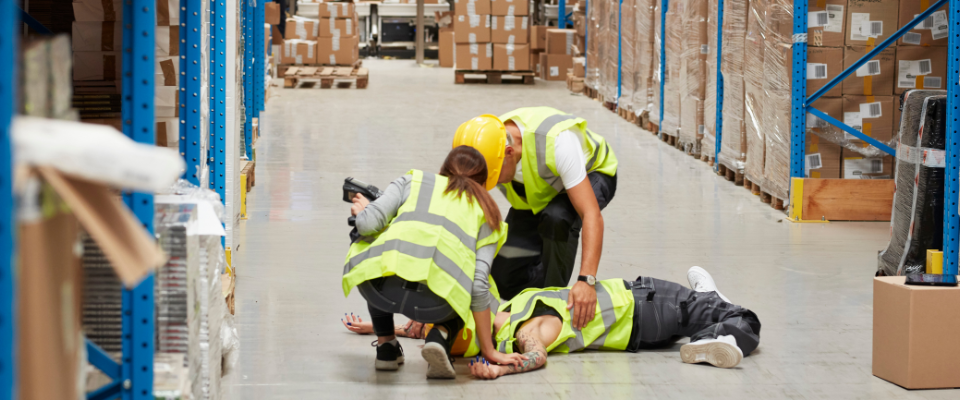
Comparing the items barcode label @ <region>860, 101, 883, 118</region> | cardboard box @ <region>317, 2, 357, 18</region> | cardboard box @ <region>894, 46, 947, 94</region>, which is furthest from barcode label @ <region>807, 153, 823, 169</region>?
cardboard box @ <region>317, 2, 357, 18</region>

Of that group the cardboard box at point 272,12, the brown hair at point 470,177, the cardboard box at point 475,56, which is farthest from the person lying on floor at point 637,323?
the cardboard box at point 475,56

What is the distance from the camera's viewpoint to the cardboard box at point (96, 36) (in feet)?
9.80

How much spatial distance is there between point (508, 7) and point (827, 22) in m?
10.2

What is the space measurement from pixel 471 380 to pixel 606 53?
34.3 feet

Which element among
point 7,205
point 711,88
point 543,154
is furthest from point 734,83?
point 7,205

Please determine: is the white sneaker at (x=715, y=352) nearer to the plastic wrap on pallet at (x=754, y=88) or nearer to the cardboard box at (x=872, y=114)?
the cardboard box at (x=872, y=114)

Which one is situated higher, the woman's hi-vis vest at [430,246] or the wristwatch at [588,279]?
the woman's hi-vis vest at [430,246]

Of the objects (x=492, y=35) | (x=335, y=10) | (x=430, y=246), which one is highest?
(x=335, y=10)

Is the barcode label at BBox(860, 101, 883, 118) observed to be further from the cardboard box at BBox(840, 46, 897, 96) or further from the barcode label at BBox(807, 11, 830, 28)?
the barcode label at BBox(807, 11, 830, 28)

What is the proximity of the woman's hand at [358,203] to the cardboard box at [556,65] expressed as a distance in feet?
48.3

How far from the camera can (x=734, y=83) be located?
7.87 metres

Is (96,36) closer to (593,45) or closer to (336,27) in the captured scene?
(593,45)

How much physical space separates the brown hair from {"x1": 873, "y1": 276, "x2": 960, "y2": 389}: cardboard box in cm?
140

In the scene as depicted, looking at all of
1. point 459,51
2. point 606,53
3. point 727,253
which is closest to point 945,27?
point 727,253
